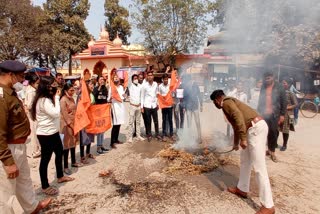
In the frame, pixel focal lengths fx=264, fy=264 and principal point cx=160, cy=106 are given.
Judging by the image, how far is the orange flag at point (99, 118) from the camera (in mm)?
5961

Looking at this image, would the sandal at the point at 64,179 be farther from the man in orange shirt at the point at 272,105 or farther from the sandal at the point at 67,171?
the man in orange shirt at the point at 272,105

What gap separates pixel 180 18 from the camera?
23.3 metres

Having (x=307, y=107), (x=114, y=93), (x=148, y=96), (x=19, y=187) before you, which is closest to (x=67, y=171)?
(x=19, y=187)

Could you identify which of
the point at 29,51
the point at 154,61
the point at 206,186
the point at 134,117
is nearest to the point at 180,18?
the point at 154,61

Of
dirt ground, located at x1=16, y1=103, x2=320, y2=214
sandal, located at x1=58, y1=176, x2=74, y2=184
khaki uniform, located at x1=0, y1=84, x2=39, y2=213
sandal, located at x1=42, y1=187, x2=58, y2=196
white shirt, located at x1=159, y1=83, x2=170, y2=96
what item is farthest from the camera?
white shirt, located at x1=159, y1=83, x2=170, y2=96

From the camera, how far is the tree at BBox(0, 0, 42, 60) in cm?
2302

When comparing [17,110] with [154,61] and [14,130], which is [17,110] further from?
[154,61]

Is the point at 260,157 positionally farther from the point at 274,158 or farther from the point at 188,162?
the point at 274,158

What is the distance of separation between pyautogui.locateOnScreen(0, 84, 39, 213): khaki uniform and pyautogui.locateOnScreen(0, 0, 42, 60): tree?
23.9 m

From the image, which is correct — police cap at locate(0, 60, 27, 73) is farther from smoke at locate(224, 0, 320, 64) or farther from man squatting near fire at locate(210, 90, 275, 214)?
smoke at locate(224, 0, 320, 64)

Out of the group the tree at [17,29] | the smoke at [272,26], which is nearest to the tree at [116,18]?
the tree at [17,29]

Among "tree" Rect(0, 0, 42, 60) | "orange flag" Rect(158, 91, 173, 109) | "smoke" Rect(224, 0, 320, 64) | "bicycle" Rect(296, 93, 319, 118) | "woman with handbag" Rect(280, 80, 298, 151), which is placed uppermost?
"tree" Rect(0, 0, 42, 60)

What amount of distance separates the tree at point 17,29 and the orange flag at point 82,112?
21.7 m

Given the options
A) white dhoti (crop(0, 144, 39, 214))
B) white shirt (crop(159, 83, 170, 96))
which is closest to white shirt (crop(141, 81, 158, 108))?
white shirt (crop(159, 83, 170, 96))
